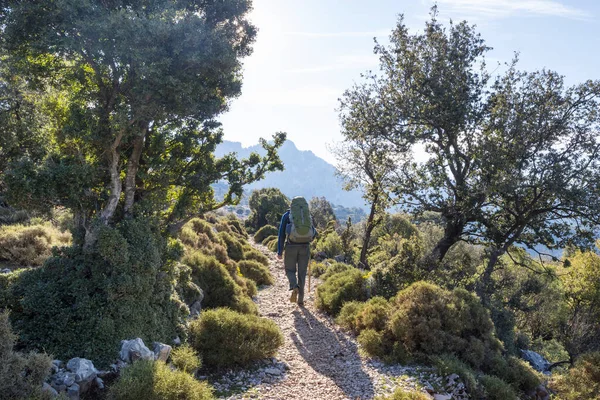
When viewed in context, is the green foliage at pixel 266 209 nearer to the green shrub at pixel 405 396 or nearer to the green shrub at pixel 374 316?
the green shrub at pixel 374 316

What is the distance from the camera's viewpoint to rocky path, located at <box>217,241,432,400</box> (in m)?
6.96

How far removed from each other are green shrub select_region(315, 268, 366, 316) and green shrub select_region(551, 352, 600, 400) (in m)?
5.60

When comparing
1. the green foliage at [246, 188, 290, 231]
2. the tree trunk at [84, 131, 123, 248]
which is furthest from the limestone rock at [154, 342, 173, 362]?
the green foliage at [246, 188, 290, 231]

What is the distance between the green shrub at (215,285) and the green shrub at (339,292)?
93.3 inches

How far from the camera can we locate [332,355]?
29.4ft

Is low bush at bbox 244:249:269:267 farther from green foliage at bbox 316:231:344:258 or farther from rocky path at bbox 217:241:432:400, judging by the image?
rocky path at bbox 217:241:432:400

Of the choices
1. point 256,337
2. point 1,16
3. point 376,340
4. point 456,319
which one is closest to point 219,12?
point 1,16

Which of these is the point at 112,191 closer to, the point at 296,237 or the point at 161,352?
the point at 161,352

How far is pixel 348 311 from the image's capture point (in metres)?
11.0

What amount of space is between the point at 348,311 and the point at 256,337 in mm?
3748

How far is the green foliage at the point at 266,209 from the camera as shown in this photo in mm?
52312

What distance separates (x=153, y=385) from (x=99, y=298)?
2459 mm

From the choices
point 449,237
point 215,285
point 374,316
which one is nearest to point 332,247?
point 449,237

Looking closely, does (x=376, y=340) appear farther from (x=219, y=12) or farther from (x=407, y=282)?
(x=219, y=12)
